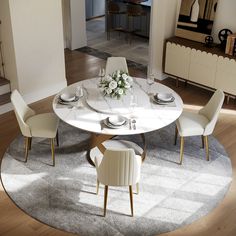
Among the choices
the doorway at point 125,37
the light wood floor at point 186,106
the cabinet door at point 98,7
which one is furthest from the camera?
the cabinet door at point 98,7

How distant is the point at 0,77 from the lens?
583cm

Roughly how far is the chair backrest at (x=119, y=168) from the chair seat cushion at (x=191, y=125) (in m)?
1.01


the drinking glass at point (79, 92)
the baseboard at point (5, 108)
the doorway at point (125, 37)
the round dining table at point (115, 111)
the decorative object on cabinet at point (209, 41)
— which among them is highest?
the decorative object on cabinet at point (209, 41)

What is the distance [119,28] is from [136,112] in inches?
204

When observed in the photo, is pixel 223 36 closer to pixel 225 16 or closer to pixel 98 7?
pixel 225 16

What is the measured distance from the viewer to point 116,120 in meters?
4.00

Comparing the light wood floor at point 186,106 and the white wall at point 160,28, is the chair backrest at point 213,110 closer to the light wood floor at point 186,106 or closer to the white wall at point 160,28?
the light wood floor at point 186,106

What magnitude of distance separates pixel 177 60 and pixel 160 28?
1.95 ft

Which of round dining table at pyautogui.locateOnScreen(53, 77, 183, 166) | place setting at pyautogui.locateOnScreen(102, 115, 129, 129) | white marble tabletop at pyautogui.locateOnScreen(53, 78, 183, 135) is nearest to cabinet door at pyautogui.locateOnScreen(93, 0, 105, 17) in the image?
round dining table at pyautogui.locateOnScreen(53, 77, 183, 166)

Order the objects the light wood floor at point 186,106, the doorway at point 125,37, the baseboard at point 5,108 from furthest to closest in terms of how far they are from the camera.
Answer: the doorway at point 125,37, the baseboard at point 5,108, the light wood floor at point 186,106

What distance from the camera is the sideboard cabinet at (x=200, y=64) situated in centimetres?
578

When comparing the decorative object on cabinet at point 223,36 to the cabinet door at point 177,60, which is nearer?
the decorative object on cabinet at point 223,36

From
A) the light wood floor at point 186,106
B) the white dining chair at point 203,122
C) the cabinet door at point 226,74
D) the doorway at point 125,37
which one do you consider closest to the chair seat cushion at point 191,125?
the white dining chair at point 203,122

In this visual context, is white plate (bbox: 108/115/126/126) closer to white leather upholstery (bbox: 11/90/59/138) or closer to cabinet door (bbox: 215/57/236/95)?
white leather upholstery (bbox: 11/90/59/138)
